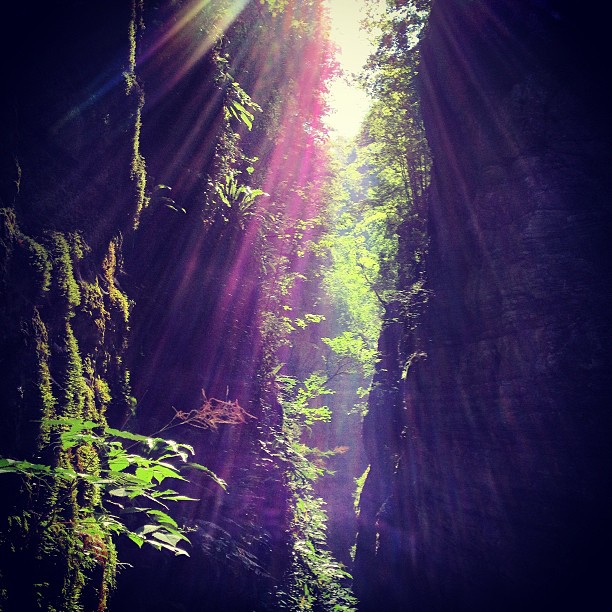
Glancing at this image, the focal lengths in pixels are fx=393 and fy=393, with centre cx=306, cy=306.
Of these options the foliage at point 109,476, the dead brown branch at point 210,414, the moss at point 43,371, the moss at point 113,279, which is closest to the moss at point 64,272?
the moss at point 43,371

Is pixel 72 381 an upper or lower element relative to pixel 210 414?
lower

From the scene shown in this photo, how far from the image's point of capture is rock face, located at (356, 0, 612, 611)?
6602mm

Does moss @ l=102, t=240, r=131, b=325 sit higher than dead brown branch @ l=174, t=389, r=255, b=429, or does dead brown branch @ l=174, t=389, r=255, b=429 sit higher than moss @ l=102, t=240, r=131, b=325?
moss @ l=102, t=240, r=131, b=325

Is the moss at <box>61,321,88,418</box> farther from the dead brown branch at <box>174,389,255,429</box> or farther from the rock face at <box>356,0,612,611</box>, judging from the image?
the rock face at <box>356,0,612,611</box>

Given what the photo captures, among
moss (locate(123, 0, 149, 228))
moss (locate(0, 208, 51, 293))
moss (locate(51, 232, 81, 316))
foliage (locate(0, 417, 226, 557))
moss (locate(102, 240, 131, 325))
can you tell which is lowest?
foliage (locate(0, 417, 226, 557))

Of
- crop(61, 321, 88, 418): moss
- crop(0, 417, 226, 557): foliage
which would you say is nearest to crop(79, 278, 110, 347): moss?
crop(61, 321, 88, 418): moss

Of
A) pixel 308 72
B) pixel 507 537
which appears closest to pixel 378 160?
pixel 308 72

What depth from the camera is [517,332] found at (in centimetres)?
771

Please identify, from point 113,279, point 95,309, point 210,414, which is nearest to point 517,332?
point 210,414

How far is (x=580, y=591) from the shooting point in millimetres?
6168

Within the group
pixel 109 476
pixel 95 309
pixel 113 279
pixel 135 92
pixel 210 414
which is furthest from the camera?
pixel 113 279

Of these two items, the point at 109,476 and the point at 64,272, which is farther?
the point at 64,272

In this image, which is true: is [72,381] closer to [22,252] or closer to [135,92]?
[22,252]

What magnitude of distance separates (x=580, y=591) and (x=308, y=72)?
61.3 ft
